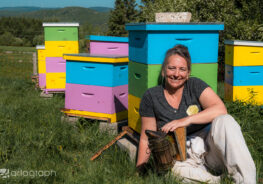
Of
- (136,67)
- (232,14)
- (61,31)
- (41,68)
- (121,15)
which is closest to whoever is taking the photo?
(136,67)

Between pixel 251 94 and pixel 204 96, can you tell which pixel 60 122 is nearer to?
pixel 204 96

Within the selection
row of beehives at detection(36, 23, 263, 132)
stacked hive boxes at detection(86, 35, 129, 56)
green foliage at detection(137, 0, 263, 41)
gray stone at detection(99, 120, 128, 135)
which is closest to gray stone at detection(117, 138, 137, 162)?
row of beehives at detection(36, 23, 263, 132)

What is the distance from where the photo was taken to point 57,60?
18.2 ft

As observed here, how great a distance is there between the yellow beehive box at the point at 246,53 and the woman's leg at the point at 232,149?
230cm

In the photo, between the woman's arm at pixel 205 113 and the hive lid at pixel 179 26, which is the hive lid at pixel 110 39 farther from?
the woman's arm at pixel 205 113

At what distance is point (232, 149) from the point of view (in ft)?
6.45

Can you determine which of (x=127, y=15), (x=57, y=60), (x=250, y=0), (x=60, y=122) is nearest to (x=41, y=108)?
(x=60, y=122)

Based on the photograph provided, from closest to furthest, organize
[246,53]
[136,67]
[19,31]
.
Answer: [136,67] → [246,53] → [19,31]

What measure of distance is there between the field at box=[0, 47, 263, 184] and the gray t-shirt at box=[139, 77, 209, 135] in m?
0.44

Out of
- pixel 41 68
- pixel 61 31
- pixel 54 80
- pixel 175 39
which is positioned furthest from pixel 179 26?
pixel 41 68

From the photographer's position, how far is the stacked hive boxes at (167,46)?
263 cm

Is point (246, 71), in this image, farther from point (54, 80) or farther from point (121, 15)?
point (121, 15)

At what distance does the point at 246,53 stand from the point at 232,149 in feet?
8.36

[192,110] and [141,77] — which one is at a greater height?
[141,77]
